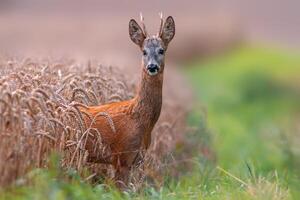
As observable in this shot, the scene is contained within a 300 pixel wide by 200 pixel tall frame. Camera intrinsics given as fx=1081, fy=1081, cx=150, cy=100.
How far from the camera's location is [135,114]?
10.7m

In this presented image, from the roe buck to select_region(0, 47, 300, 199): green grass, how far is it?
42 centimetres

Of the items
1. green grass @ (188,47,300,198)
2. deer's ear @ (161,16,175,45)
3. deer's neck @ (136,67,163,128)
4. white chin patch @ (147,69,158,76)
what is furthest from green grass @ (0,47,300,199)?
deer's ear @ (161,16,175,45)

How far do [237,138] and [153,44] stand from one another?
8.53 meters

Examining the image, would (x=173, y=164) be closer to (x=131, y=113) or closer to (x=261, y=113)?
(x=131, y=113)

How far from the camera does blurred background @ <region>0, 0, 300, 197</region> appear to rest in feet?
59.0

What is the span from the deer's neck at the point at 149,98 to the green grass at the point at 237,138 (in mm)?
744

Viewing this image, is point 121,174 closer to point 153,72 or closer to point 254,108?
point 153,72

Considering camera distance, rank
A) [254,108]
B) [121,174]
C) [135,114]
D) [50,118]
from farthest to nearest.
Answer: [254,108] < [135,114] < [121,174] < [50,118]

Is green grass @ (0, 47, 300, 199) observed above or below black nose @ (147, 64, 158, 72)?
below

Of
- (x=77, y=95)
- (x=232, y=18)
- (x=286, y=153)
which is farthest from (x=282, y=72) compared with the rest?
(x=77, y=95)

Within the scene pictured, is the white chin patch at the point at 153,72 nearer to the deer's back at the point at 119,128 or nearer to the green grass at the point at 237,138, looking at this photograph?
the deer's back at the point at 119,128

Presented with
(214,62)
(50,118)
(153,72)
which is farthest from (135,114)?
(214,62)

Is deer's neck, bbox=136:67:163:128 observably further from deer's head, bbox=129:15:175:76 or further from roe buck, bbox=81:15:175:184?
deer's head, bbox=129:15:175:76

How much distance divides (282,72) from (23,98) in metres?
22.6
